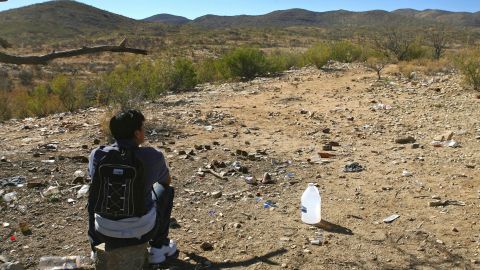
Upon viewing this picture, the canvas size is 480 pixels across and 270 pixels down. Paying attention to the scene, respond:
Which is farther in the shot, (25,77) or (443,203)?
(25,77)

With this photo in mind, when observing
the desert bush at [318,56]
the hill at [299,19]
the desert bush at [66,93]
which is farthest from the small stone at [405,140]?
the hill at [299,19]

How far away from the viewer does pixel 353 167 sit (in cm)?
565

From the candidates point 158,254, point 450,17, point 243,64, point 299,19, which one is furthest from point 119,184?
point 450,17

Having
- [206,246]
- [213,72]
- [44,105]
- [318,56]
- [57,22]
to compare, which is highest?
[57,22]

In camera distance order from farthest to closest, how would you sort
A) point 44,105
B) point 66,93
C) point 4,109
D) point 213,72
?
point 213,72
point 66,93
point 44,105
point 4,109

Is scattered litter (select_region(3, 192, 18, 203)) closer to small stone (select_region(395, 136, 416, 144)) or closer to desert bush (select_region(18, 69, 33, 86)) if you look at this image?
small stone (select_region(395, 136, 416, 144))

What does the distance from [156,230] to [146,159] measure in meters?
0.53

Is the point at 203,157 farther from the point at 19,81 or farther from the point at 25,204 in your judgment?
the point at 19,81

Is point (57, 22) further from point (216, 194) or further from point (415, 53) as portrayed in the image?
point (216, 194)

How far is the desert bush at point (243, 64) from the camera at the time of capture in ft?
45.2

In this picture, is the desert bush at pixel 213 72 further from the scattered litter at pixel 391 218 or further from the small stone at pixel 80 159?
the scattered litter at pixel 391 218

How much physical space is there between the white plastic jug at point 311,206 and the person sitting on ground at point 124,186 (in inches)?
65.6

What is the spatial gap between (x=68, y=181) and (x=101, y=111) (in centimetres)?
423

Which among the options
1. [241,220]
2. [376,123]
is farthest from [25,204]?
[376,123]
